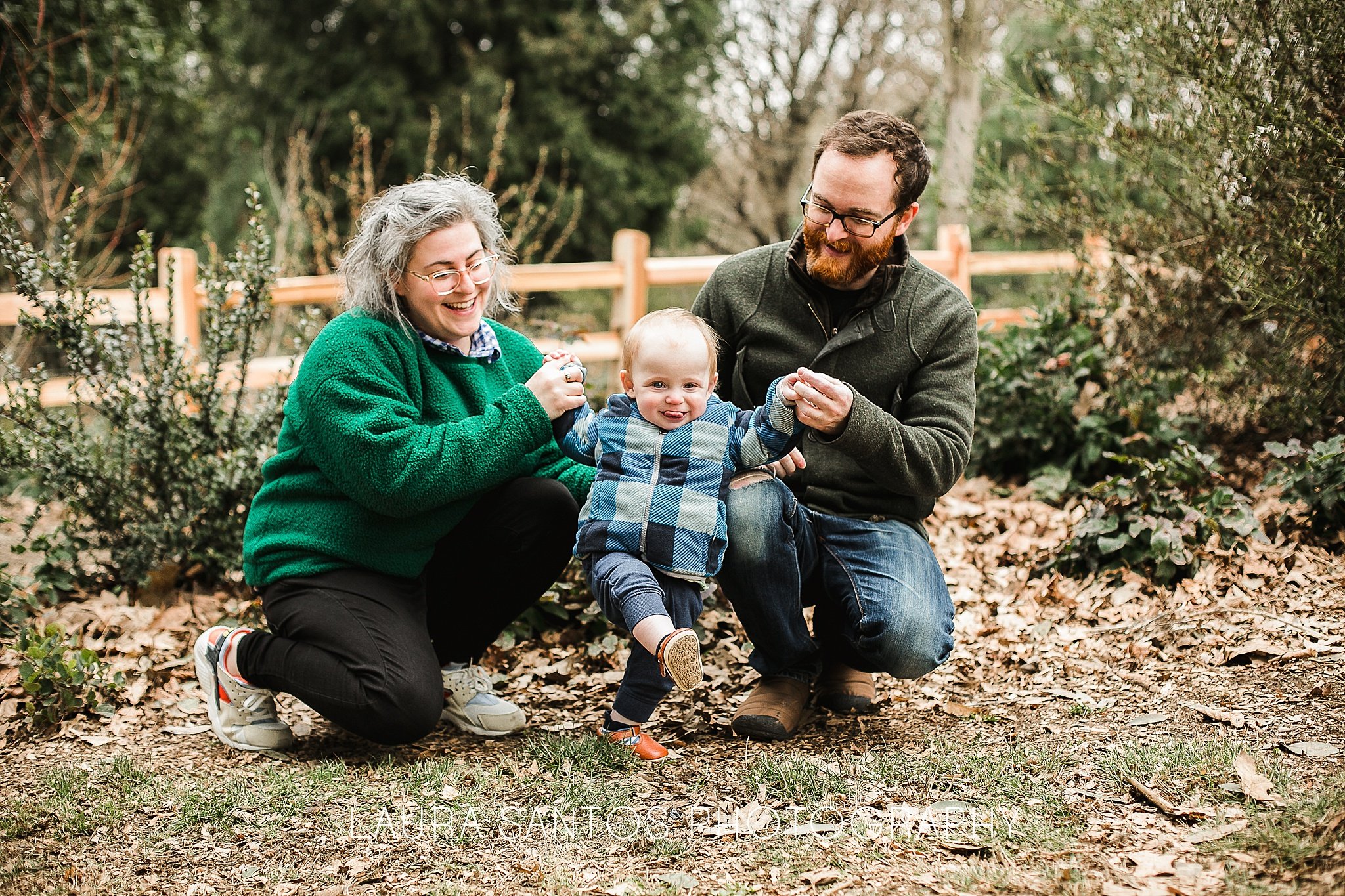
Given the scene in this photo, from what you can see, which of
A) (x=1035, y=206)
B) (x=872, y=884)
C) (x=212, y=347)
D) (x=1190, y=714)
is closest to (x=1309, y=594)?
(x=1190, y=714)

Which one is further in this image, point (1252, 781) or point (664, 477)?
point (664, 477)

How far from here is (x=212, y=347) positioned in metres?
4.11

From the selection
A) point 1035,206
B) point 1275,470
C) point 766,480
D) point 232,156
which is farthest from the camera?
point 232,156

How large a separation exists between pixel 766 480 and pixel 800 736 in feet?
2.32

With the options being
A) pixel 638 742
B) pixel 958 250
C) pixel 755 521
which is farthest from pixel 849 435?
pixel 958 250

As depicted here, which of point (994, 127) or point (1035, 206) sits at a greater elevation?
point (994, 127)

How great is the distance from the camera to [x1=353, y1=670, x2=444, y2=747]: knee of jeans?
8.89 feet

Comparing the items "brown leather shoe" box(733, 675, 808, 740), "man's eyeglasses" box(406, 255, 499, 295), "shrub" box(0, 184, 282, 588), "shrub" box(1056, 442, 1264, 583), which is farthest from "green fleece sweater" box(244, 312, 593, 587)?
"shrub" box(1056, 442, 1264, 583)

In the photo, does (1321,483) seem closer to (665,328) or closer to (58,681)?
(665,328)

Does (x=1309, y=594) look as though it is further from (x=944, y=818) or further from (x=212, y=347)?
(x=212, y=347)

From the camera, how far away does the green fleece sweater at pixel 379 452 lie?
8.80 feet

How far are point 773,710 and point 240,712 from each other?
1465 millimetres

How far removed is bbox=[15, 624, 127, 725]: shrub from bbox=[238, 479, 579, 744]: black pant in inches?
27.6

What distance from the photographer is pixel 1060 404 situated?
4.88 metres
